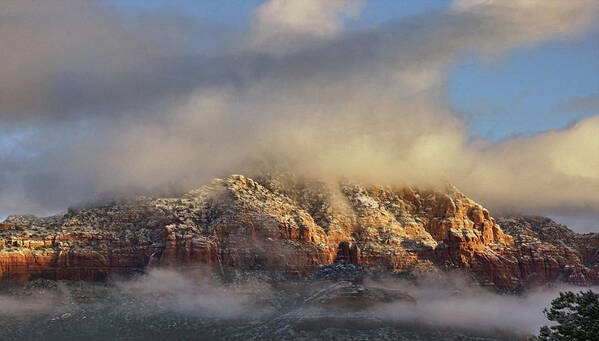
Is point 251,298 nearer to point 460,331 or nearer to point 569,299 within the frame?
point 460,331

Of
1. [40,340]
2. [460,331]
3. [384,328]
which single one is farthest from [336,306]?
[40,340]

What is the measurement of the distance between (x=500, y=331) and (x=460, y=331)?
18989mm

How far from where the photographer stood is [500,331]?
7490 inches

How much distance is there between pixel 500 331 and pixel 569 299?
133678mm

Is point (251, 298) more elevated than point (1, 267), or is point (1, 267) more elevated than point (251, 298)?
point (1, 267)

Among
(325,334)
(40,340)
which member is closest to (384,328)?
(325,334)

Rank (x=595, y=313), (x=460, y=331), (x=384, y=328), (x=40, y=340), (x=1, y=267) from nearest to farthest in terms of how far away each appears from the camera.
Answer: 1. (x=595, y=313)
2. (x=40, y=340)
3. (x=384, y=328)
4. (x=460, y=331)
5. (x=1, y=267)

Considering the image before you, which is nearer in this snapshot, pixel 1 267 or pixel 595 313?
pixel 595 313

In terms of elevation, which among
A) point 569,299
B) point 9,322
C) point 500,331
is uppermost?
point 569,299

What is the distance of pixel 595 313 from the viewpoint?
63.9 meters

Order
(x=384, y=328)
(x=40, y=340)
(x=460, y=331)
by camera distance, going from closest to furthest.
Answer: (x=40, y=340), (x=384, y=328), (x=460, y=331)

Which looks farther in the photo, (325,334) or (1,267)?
(1,267)

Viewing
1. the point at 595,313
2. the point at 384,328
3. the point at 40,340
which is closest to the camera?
the point at 595,313

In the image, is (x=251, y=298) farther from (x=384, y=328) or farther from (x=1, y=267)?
(x=1, y=267)
